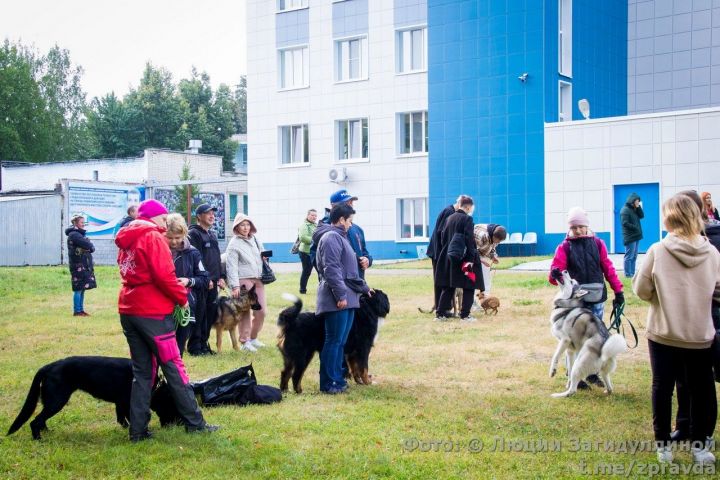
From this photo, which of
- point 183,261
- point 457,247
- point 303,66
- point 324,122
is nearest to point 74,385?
point 183,261

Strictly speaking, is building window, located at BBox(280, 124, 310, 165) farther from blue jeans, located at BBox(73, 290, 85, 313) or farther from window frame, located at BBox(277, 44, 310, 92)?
blue jeans, located at BBox(73, 290, 85, 313)

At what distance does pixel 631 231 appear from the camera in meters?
17.2

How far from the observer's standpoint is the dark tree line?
184 ft

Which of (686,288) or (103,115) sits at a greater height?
(103,115)

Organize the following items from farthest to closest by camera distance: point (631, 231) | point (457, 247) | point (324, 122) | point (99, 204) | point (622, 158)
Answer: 1. point (99, 204)
2. point (324, 122)
3. point (622, 158)
4. point (631, 231)
5. point (457, 247)

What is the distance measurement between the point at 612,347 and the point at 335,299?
8.64 ft

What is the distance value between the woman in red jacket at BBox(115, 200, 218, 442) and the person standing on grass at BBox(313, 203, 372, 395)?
1860mm

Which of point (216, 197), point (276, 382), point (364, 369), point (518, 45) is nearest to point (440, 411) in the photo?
point (364, 369)

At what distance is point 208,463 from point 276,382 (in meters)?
2.96

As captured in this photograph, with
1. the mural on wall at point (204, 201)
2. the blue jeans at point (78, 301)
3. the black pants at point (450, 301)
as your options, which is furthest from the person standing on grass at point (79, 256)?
the mural on wall at point (204, 201)

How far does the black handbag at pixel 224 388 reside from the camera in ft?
24.3

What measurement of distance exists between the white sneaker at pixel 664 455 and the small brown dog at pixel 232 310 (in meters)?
6.22

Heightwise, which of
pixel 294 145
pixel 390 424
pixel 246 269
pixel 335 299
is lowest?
pixel 390 424

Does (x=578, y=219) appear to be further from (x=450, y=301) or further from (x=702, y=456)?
(x=450, y=301)
